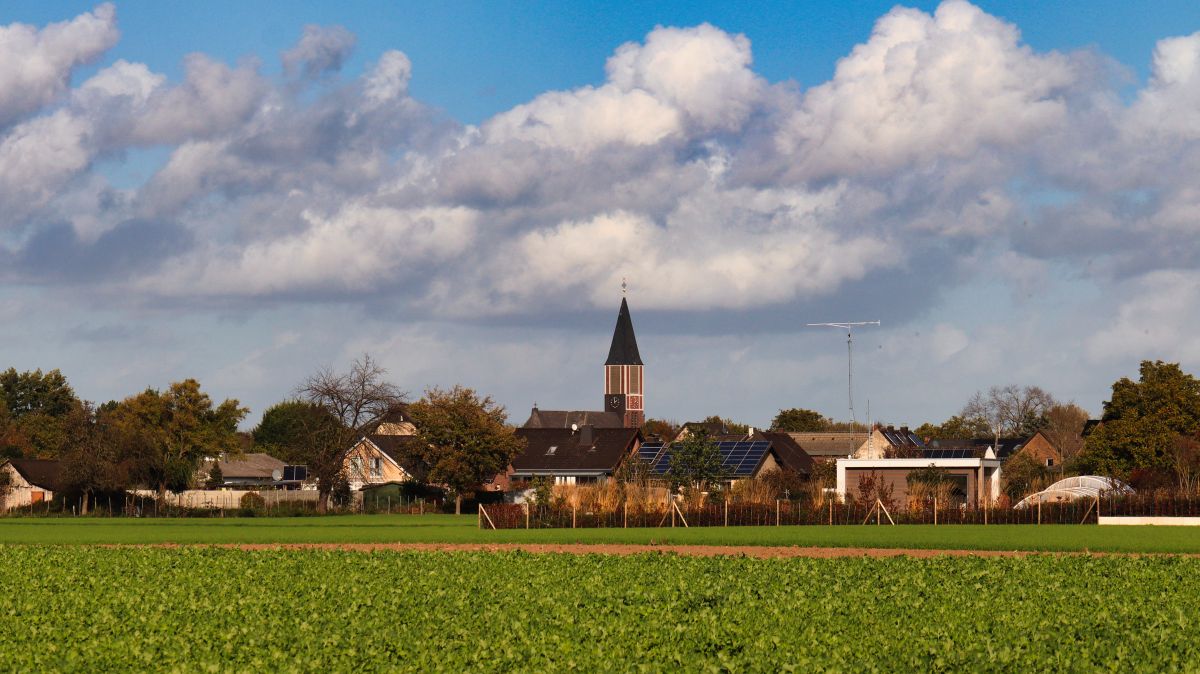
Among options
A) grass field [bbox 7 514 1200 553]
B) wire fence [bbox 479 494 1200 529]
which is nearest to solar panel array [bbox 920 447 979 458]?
wire fence [bbox 479 494 1200 529]

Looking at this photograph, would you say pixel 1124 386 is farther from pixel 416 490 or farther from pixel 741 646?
pixel 741 646

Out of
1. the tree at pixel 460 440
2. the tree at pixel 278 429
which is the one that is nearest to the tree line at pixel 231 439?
the tree at pixel 460 440

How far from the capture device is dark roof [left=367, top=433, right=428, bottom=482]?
3386 inches

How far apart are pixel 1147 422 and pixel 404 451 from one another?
4298cm

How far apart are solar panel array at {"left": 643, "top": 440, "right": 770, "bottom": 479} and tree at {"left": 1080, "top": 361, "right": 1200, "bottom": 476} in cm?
2241

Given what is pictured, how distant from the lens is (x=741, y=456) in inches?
3999

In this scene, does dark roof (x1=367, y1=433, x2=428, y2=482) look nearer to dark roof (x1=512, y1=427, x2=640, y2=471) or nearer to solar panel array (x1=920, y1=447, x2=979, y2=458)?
dark roof (x1=512, y1=427, x2=640, y2=471)

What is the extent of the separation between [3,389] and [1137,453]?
13478cm

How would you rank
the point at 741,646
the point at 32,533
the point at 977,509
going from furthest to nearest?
the point at 977,509 → the point at 32,533 → the point at 741,646

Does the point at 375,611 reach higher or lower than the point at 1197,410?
lower

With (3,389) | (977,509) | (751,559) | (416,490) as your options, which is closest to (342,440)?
(416,490)

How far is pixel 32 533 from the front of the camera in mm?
58531

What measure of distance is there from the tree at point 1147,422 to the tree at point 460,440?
3467cm

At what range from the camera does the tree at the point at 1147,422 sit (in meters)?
82.4
